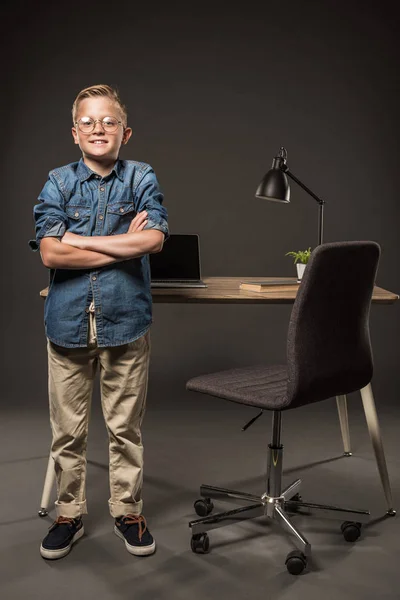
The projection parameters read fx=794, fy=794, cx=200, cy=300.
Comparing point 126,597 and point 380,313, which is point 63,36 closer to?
point 380,313

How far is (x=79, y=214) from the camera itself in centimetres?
258

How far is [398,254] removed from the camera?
4887 millimetres

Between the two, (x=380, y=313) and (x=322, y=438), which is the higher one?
(x=380, y=313)

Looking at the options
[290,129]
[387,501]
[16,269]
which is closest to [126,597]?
[387,501]

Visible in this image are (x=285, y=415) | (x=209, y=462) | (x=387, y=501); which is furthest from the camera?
(x=285, y=415)

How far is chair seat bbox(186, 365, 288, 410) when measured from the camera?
2508 mm

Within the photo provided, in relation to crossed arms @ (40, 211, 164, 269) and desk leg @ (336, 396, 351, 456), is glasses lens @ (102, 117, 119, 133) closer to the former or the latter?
crossed arms @ (40, 211, 164, 269)

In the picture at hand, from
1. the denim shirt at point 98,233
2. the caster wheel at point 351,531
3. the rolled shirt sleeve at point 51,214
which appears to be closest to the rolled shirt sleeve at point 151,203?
the denim shirt at point 98,233

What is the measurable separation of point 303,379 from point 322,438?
156cm

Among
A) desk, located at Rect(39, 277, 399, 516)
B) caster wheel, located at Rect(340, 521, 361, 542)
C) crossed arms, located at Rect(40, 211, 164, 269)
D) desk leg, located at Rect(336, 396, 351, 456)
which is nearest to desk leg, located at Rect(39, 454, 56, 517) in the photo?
desk, located at Rect(39, 277, 399, 516)

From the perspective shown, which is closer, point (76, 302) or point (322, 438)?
point (76, 302)

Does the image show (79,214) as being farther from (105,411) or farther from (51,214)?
(105,411)

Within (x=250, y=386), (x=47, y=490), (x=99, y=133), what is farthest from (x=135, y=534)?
(x=99, y=133)

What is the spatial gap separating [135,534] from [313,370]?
813 millimetres
